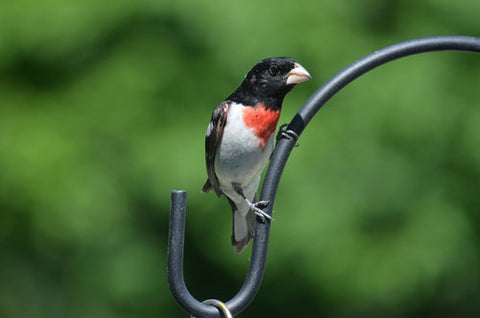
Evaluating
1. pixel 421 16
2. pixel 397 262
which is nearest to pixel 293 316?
pixel 397 262

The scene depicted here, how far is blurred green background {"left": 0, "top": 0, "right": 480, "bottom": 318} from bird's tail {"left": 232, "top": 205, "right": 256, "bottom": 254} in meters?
1.77

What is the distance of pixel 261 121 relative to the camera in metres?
2.48

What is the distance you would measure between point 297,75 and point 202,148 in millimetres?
2350

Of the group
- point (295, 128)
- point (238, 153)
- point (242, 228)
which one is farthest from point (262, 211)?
point (242, 228)

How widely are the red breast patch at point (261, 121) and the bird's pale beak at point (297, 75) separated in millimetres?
156

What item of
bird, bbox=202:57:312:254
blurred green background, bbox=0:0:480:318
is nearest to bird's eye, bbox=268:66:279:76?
bird, bbox=202:57:312:254

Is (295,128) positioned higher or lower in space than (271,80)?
lower

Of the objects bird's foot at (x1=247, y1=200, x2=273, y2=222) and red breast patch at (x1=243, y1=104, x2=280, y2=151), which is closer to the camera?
bird's foot at (x1=247, y1=200, x2=273, y2=222)

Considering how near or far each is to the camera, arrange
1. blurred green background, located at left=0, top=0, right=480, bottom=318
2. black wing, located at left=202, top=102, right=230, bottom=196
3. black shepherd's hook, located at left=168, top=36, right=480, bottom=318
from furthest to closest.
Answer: blurred green background, located at left=0, top=0, right=480, bottom=318, black wing, located at left=202, top=102, right=230, bottom=196, black shepherd's hook, located at left=168, top=36, right=480, bottom=318

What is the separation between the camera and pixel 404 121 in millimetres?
4840

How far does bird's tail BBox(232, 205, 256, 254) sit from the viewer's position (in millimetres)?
2770

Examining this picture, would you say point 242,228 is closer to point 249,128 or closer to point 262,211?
point 249,128

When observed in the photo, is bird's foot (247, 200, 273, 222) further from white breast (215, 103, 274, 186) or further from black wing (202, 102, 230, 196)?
black wing (202, 102, 230, 196)

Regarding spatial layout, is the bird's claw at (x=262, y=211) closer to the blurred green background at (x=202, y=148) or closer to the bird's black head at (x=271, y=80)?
the bird's black head at (x=271, y=80)
